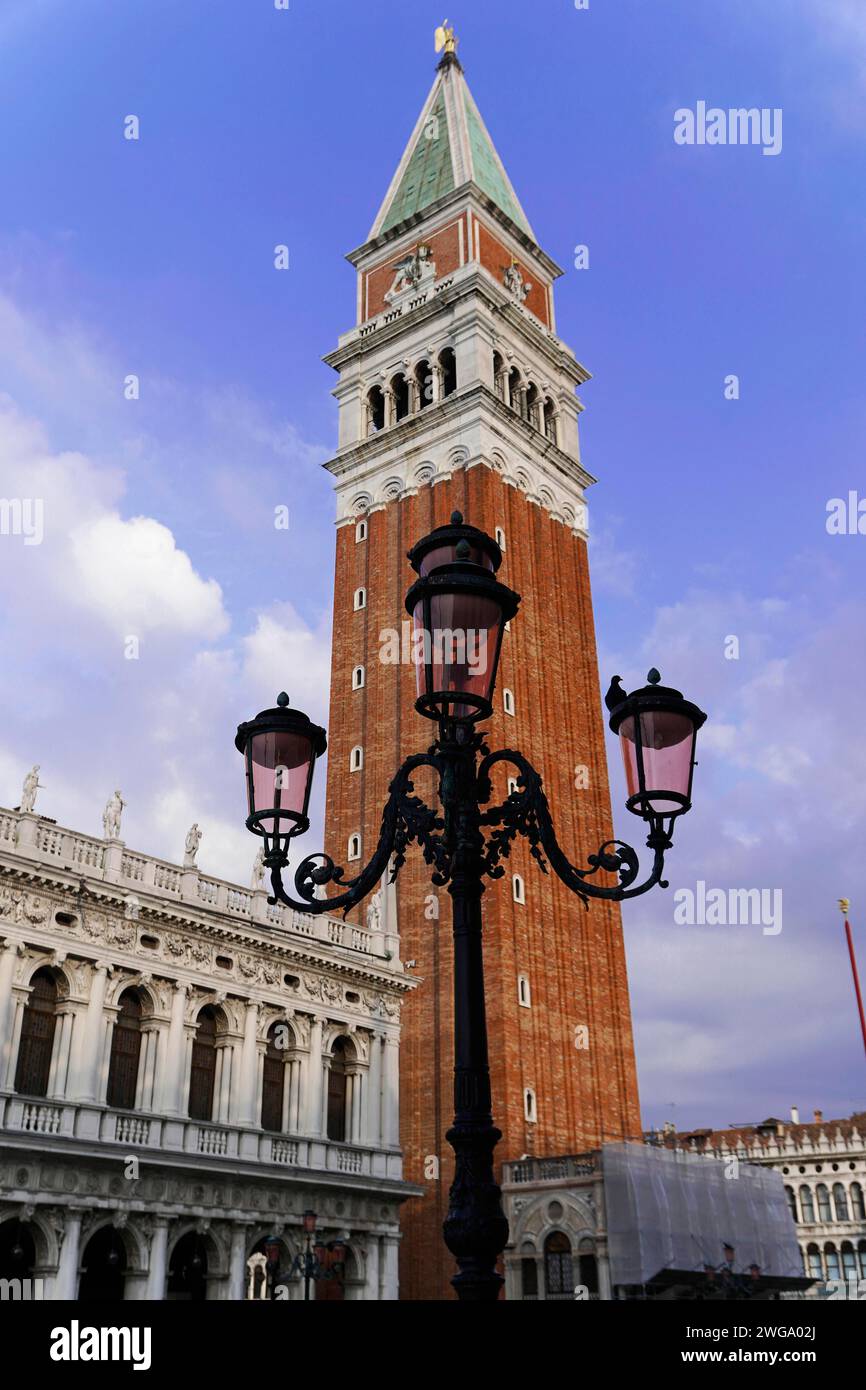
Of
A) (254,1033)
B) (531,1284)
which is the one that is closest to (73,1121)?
(254,1033)

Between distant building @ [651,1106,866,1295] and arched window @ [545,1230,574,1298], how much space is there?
42.7 m

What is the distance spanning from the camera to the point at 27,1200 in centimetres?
2386

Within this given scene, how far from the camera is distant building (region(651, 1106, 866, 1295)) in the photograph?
77.2 meters

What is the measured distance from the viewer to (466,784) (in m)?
8.10

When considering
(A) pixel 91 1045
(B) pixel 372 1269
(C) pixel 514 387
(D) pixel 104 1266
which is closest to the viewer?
(D) pixel 104 1266

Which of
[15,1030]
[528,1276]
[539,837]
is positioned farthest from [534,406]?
[539,837]

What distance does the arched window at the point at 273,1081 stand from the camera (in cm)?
3055

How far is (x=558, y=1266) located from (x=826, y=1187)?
50393mm

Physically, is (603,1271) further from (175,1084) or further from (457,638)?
(457,638)

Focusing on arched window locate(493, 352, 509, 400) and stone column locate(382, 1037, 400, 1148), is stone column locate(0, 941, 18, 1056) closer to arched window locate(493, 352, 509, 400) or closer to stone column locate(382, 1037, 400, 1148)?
stone column locate(382, 1037, 400, 1148)

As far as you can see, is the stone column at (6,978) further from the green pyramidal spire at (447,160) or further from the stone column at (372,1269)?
the green pyramidal spire at (447,160)

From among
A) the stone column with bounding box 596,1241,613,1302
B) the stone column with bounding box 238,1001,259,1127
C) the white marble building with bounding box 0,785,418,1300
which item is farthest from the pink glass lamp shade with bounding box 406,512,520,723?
the stone column with bounding box 596,1241,613,1302

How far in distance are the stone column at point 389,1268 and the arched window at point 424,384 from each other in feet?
113
